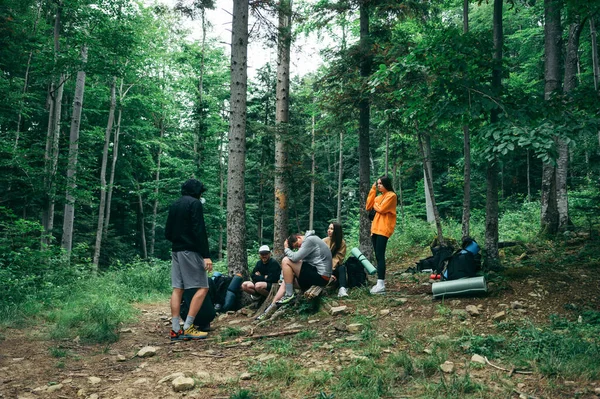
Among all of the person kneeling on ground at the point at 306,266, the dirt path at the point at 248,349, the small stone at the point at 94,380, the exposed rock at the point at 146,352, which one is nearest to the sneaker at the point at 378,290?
the dirt path at the point at 248,349

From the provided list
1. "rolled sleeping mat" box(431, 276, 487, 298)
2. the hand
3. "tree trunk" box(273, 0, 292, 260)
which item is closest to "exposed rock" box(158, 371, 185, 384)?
the hand

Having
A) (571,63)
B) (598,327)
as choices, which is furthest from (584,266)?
(571,63)

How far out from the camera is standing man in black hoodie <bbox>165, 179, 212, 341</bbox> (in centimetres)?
561

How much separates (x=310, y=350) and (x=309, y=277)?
214 cm

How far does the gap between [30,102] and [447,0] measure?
55.4 ft

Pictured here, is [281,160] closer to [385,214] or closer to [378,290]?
[385,214]

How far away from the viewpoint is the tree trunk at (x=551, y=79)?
9.11m

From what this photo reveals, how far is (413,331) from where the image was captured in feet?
15.7

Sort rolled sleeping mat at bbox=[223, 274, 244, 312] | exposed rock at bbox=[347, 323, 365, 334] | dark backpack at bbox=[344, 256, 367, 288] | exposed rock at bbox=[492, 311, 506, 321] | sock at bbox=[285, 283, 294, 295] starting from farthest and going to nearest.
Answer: rolled sleeping mat at bbox=[223, 274, 244, 312], dark backpack at bbox=[344, 256, 367, 288], sock at bbox=[285, 283, 294, 295], exposed rock at bbox=[347, 323, 365, 334], exposed rock at bbox=[492, 311, 506, 321]

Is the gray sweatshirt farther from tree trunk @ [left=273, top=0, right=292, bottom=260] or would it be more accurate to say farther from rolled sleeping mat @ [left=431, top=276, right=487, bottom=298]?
tree trunk @ [left=273, top=0, right=292, bottom=260]

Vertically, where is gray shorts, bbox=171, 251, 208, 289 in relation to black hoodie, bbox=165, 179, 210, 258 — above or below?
below

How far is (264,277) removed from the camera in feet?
26.2

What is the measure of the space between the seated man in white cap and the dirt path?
0.73 m

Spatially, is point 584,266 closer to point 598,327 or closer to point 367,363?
point 598,327
